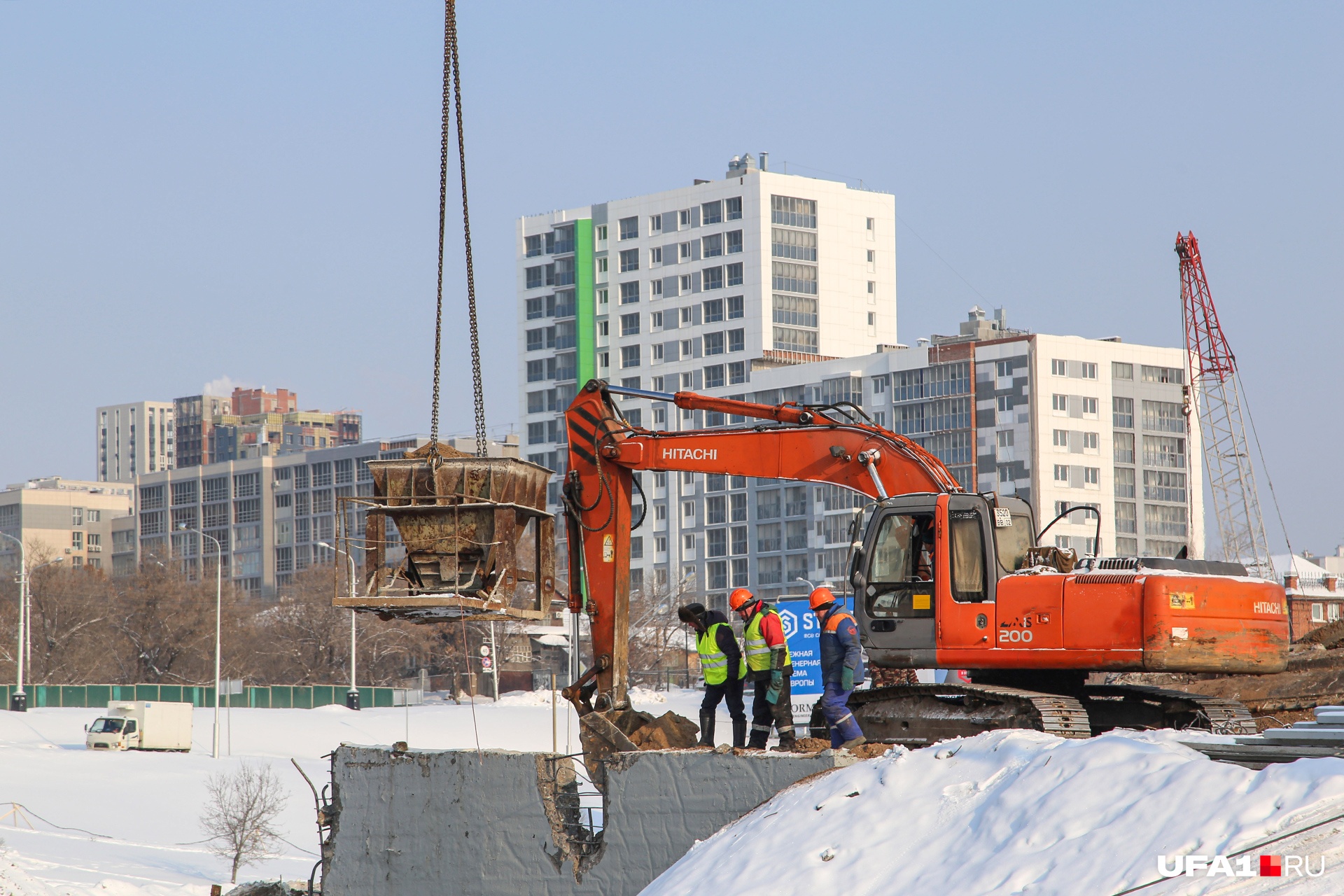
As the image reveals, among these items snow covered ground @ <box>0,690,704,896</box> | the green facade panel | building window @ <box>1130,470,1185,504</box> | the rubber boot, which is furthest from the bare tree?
the green facade panel

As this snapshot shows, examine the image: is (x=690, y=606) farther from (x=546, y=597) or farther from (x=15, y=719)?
(x=15, y=719)

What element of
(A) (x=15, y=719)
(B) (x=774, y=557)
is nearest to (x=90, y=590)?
(A) (x=15, y=719)

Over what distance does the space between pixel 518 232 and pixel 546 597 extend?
11618cm

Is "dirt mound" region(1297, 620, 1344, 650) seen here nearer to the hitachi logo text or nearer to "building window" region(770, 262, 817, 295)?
the hitachi logo text

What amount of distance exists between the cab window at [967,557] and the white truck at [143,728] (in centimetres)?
4499

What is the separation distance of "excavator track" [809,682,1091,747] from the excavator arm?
7.39 feet

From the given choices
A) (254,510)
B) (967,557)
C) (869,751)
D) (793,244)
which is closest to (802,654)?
(967,557)

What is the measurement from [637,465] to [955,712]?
176 inches

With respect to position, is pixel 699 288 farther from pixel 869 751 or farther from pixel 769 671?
pixel 869 751

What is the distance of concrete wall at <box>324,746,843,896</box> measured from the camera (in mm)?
13805

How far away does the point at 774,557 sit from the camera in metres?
115

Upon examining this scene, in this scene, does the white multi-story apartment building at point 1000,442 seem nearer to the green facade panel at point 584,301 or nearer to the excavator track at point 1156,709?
the green facade panel at point 584,301

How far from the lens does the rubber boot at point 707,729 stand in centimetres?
1577

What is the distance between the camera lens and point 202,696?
78438 millimetres
